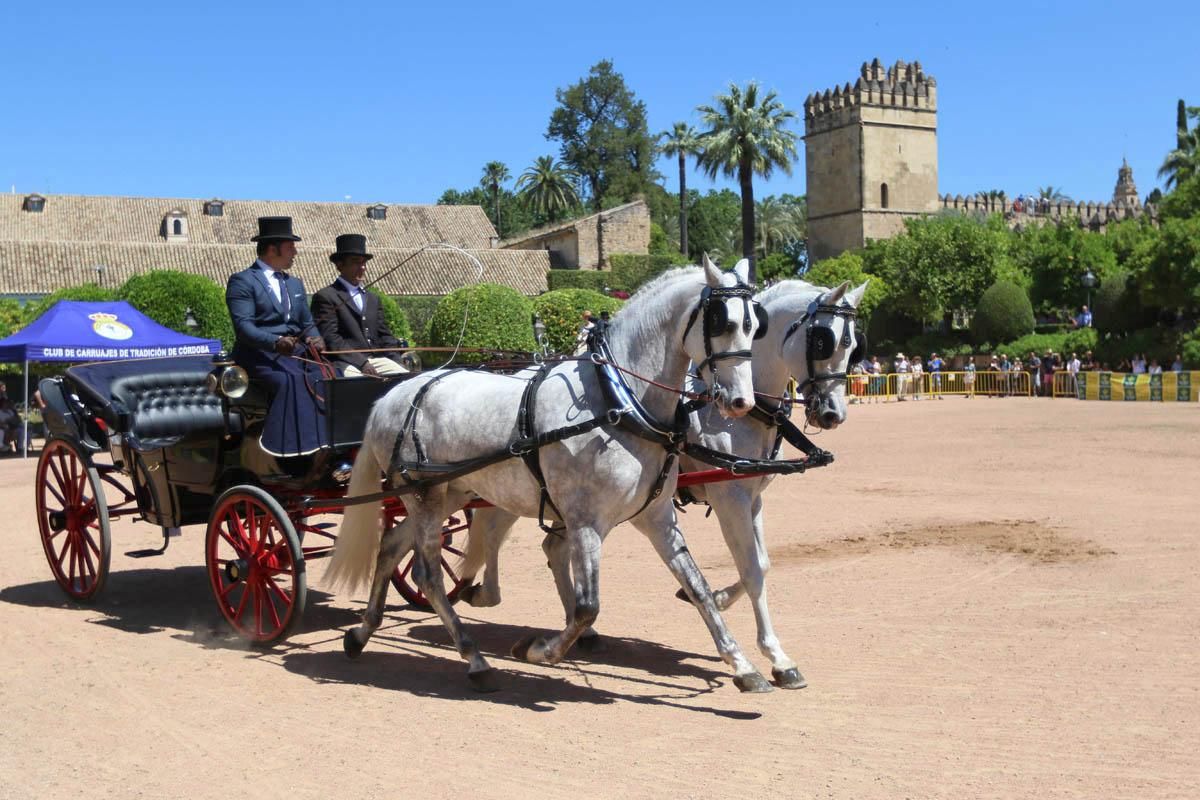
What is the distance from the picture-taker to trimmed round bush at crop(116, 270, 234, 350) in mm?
30609

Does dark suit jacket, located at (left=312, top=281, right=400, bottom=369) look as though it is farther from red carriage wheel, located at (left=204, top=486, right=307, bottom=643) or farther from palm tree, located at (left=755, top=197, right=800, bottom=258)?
palm tree, located at (left=755, top=197, right=800, bottom=258)

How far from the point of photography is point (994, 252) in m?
48.9

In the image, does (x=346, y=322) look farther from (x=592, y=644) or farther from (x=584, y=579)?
(x=584, y=579)

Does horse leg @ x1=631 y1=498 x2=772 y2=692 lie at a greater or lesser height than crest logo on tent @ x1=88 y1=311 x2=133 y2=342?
lesser

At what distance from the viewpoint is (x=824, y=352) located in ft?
21.9

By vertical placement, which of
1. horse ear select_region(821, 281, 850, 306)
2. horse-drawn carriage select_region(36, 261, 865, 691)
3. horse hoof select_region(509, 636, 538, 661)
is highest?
horse ear select_region(821, 281, 850, 306)

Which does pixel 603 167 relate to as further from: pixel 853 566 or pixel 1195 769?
pixel 1195 769

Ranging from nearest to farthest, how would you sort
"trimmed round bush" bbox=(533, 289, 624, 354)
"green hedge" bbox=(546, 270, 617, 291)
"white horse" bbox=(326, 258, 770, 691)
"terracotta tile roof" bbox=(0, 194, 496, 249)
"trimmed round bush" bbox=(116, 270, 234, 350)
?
"white horse" bbox=(326, 258, 770, 691), "trimmed round bush" bbox=(116, 270, 234, 350), "trimmed round bush" bbox=(533, 289, 624, 354), "green hedge" bbox=(546, 270, 617, 291), "terracotta tile roof" bbox=(0, 194, 496, 249)

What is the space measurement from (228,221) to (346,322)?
51.2 m

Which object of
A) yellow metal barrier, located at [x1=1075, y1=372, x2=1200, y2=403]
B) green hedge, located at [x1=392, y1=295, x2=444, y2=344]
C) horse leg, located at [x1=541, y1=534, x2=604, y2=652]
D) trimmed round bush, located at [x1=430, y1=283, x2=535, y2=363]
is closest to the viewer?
horse leg, located at [x1=541, y1=534, x2=604, y2=652]

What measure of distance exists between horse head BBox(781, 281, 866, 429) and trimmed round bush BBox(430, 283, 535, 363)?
22.7 meters

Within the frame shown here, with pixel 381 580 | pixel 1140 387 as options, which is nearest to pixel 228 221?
pixel 1140 387

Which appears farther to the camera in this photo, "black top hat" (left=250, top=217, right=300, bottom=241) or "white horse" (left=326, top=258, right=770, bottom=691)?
"black top hat" (left=250, top=217, right=300, bottom=241)

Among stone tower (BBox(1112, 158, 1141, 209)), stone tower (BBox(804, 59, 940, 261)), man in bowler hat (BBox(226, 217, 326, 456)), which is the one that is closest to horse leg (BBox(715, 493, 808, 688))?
man in bowler hat (BBox(226, 217, 326, 456))
